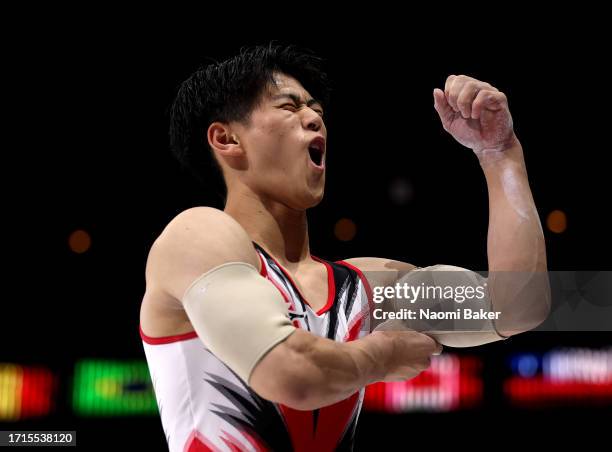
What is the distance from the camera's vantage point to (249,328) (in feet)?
4.58

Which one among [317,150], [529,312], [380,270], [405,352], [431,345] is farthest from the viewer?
[380,270]

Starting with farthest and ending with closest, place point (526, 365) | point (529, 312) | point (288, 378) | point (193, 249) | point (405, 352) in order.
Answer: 1. point (526, 365)
2. point (529, 312)
3. point (405, 352)
4. point (193, 249)
5. point (288, 378)

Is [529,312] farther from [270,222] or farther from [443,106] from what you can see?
[270,222]

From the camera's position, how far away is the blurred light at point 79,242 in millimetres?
4531

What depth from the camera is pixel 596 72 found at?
4395 mm

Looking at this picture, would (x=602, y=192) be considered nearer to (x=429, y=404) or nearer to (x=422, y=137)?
(x=422, y=137)

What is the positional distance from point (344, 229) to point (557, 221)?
126 cm

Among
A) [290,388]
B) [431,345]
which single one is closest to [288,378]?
[290,388]

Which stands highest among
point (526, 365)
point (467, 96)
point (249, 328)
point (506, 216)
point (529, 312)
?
point (467, 96)

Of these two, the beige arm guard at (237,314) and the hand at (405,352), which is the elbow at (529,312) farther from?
the beige arm guard at (237,314)

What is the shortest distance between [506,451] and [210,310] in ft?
12.0

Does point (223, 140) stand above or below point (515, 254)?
above

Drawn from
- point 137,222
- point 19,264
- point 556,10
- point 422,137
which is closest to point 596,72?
point 556,10

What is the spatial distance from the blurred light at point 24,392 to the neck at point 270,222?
2.72 metres
